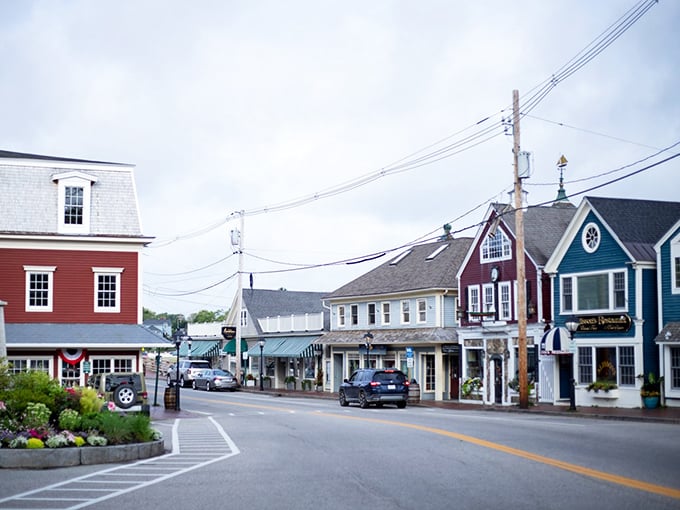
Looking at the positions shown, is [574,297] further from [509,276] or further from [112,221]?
[112,221]

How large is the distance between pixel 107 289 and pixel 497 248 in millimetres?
19524

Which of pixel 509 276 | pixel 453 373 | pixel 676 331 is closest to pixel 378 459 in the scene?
pixel 676 331

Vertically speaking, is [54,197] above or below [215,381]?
above

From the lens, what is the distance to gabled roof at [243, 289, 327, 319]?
75.4 meters

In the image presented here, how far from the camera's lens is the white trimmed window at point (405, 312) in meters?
52.1

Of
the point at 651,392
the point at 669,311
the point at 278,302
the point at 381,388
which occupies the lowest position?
the point at 381,388

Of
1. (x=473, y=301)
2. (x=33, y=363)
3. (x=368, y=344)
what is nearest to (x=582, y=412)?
(x=473, y=301)

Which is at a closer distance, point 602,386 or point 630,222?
point 602,386

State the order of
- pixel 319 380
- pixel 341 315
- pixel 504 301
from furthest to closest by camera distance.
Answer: pixel 319 380
pixel 341 315
pixel 504 301

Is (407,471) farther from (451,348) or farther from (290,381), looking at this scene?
(290,381)

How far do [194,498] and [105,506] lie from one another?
127cm

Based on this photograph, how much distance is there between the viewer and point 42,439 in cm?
1772

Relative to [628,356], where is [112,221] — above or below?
above

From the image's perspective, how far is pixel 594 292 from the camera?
126 feet
